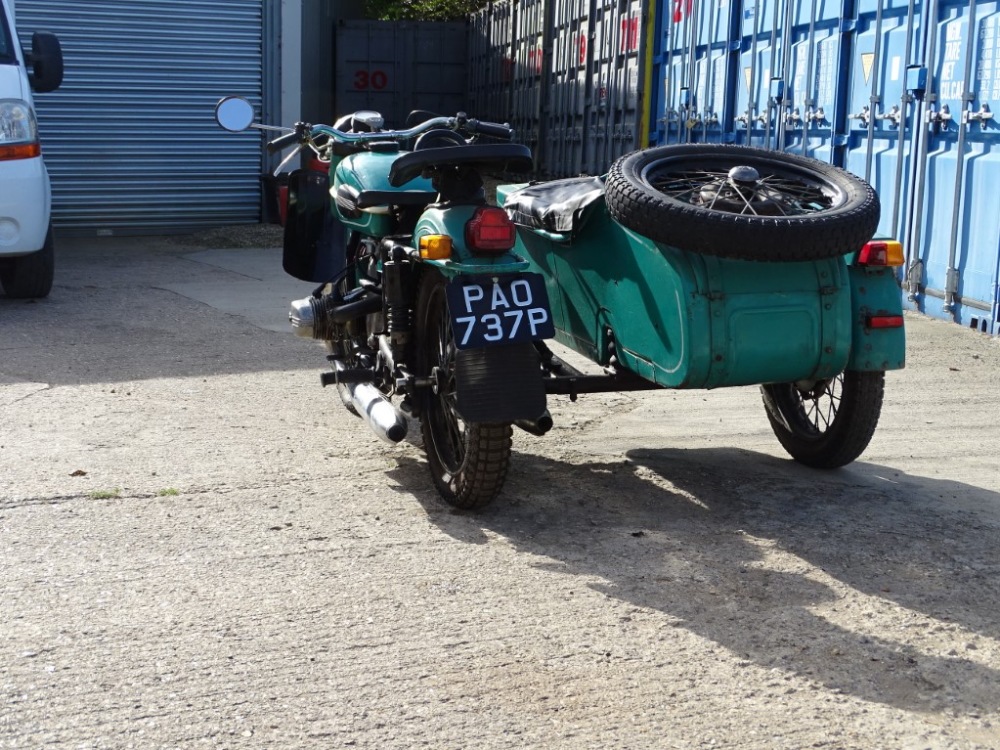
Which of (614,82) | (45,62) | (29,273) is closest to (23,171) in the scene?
(29,273)

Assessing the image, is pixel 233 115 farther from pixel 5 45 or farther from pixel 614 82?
pixel 614 82

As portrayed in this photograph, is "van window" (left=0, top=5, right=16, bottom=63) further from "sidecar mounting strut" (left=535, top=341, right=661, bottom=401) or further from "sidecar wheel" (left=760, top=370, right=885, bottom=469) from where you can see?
"sidecar wheel" (left=760, top=370, right=885, bottom=469)

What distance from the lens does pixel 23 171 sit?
324 inches

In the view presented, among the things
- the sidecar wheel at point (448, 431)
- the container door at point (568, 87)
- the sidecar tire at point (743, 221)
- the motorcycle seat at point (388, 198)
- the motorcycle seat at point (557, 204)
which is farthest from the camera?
the container door at point (568, 87)

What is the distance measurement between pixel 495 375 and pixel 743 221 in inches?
34.1

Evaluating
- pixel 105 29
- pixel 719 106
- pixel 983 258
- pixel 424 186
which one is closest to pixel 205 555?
pixel 424 186

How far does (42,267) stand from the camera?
8695 mm

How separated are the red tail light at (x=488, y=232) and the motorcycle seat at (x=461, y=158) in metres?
0.18

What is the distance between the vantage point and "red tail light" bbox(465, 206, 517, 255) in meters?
4.09

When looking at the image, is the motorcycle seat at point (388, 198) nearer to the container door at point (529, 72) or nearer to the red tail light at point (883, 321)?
the red tail light at point (883, 321)

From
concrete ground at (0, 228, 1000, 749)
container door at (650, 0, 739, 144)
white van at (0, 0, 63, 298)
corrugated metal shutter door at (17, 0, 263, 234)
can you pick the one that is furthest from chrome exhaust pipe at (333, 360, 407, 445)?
corrugated metal shutter door at (17, 0, 263, 234)

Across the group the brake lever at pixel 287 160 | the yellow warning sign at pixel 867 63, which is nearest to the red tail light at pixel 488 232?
the brake lever at pixel 287 160

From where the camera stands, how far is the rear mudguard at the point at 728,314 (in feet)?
13.2

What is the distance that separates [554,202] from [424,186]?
1.70 ft
